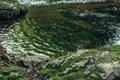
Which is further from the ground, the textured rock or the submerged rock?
the textured rock

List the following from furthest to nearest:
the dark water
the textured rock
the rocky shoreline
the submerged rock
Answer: the submerged rock
the dark water
the rocky shoreline
the textured rock

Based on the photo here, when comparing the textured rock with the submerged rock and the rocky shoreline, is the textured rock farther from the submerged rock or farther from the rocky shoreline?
the submerged rock

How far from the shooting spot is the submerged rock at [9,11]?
58.4 metres

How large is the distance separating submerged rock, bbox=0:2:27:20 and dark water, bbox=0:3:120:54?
263 cm

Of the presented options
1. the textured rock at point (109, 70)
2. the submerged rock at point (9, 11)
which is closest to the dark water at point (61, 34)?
the submerged rock at point (9, 11)

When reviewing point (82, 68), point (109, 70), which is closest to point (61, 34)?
point (82, 68)

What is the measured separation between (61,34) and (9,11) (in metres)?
15.9

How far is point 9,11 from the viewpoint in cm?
5922

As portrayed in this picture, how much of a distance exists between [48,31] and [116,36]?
974cm

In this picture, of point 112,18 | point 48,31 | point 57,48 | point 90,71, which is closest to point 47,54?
point 57,48

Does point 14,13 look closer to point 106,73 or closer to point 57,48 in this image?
point 57,48

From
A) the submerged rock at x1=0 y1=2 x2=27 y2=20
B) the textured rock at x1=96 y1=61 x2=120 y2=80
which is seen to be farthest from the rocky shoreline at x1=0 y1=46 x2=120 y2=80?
the submerged rock at x1=0 y1=2 x2=27 y2=20

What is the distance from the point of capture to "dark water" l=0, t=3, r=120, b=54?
41094mm

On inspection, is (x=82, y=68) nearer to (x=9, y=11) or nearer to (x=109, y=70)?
(x=109, y=70)
